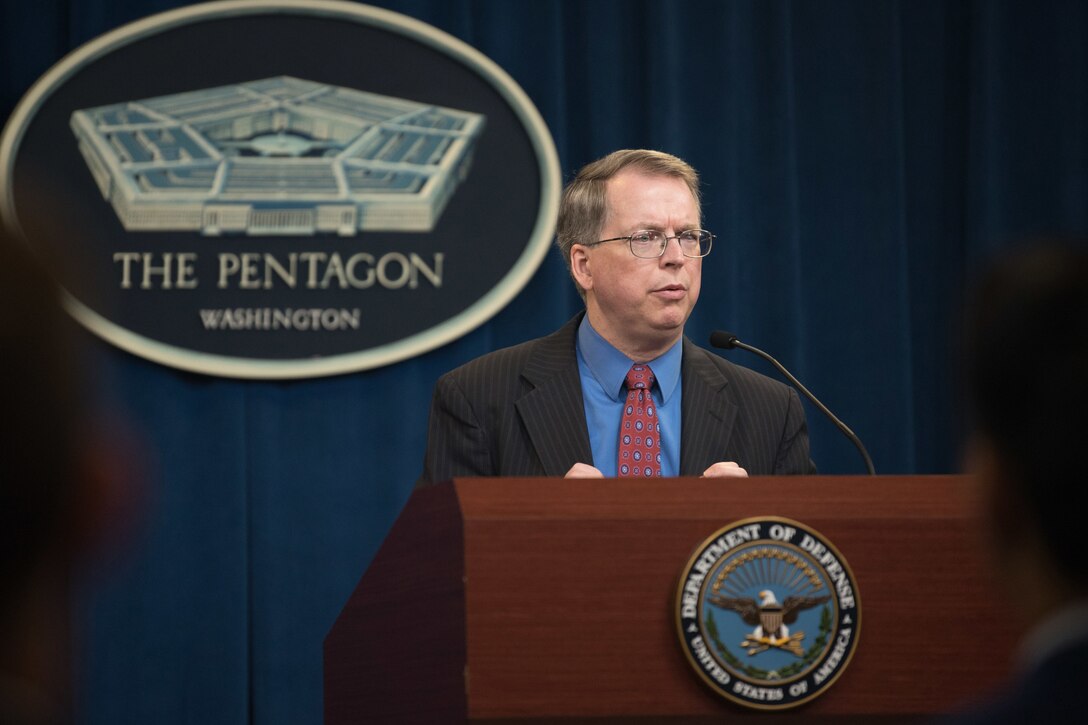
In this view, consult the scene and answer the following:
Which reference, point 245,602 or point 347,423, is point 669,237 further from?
point 245,602

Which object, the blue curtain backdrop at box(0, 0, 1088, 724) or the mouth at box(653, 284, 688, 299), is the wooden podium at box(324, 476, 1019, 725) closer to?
the mouth at box(653, 284, 688, 299)

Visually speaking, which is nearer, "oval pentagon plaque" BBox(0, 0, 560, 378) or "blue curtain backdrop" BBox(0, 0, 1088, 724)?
"blue curtain backdrop" BBox(0, 0, 1088, 724)

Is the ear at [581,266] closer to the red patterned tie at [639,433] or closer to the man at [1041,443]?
the red patterned tie at [639,433]

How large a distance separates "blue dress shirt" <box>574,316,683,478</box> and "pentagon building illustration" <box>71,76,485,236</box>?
142 centimetres

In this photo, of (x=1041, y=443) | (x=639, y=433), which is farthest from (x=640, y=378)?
(x=1041, y=443)

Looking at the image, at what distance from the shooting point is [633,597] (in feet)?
5.57

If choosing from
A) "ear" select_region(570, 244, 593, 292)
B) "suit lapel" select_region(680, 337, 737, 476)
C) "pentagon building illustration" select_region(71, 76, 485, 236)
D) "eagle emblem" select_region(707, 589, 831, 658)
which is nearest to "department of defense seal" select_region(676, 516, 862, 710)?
"eagle emblem" select_region(707, 589, 831, 658)

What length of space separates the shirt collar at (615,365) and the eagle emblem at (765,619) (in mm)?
1227

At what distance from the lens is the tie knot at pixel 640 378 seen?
9.52 feet

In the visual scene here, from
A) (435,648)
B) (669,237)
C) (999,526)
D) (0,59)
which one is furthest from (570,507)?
(0,59)

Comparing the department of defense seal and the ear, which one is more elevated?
the ear

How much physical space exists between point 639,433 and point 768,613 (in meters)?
1.14

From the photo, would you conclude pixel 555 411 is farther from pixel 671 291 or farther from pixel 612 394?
pixel 671 291

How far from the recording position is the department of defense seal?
66.1 inches
